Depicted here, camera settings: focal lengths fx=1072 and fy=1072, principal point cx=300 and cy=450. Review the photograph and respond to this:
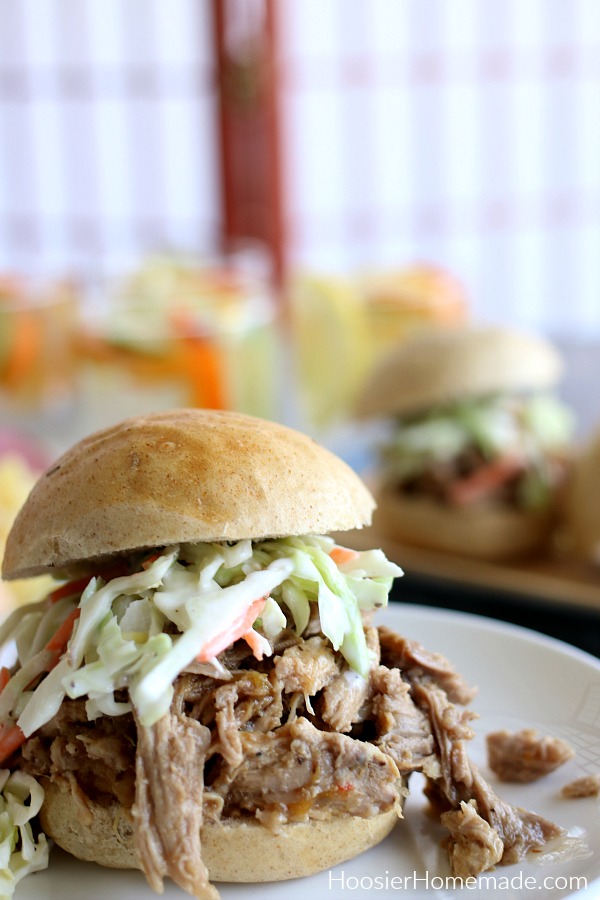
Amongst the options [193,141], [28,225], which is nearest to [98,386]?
[193,141]

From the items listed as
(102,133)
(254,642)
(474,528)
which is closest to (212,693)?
(254,642)

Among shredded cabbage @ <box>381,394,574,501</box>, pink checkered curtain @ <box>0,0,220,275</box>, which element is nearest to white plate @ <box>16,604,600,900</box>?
shredded cabbage @ <box>381,394,574,501</box>

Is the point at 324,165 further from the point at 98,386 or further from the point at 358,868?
the point at 358,868

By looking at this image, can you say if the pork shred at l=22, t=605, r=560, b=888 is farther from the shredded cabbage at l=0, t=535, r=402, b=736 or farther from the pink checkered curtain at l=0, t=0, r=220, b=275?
the pink checkered curtain at l=0, t=0, r=220, b=275

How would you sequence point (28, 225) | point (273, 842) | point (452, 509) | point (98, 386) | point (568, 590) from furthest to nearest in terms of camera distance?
point (28, 225) → point (98, 386) → point (452, 509) → point (568, 590) → point (273, 842)

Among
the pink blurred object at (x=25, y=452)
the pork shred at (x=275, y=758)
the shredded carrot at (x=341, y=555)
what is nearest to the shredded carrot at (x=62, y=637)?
the pork shred at (x=275, y=758)

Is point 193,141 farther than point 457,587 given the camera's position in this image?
Yes
